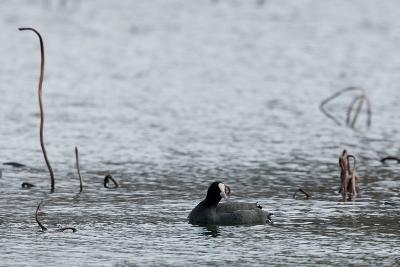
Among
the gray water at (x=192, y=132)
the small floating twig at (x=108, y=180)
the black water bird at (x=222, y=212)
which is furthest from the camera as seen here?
the small floating twig at (x=108, y=180)

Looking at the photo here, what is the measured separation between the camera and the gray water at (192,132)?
16.2 meters

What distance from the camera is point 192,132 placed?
992 inches

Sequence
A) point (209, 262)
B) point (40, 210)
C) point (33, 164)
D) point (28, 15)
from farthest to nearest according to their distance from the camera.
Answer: point (28, 15), point (33, 164), point (40, 210), point (209, 262)

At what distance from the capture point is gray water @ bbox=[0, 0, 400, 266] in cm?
1617

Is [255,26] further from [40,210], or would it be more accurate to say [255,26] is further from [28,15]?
[40,210]

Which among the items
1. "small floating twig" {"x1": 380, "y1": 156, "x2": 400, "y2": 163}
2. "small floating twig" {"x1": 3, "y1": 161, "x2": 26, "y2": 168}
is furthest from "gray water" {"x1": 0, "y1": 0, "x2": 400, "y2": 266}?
"small floating twig" {"x1": 380, "y1": 156, "x2": 400, "y2": 163}

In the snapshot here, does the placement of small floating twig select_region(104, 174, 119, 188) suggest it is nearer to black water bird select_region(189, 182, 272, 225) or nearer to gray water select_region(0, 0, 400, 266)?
gray water select_region(0, 0, 400, 266)

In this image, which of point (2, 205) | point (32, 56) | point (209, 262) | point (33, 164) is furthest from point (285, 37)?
point (209, 262)

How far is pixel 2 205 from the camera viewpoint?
60.4 ft

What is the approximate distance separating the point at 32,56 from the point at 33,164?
15001 millimetres

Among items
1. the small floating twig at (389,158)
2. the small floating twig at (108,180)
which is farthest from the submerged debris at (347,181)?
the small floating twig at (108,180)

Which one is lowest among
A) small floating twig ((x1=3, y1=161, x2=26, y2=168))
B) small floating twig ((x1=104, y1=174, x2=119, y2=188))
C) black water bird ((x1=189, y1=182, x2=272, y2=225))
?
black water bird ((x1=189, y1=182, x2=272, y2=225))

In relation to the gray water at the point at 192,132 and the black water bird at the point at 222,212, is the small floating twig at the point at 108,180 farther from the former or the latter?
the black water bird at the point at 222,212

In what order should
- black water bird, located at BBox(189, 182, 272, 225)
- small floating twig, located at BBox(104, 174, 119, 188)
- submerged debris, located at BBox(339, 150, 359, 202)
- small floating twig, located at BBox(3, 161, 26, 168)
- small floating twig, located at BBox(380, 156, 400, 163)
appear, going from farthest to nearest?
1. small floating twig, located at BBox(380, 156, 400, 163)
2. small floating twig, located at BBox(3, 161, 26, 168)
3. small floating twig, located at BBox(104, 174, 119, 188)
4. submerged debris, located at BBox(339, 150, 359, 202)
5. black water bird, located at BBox(189, 182, 272, 225)
